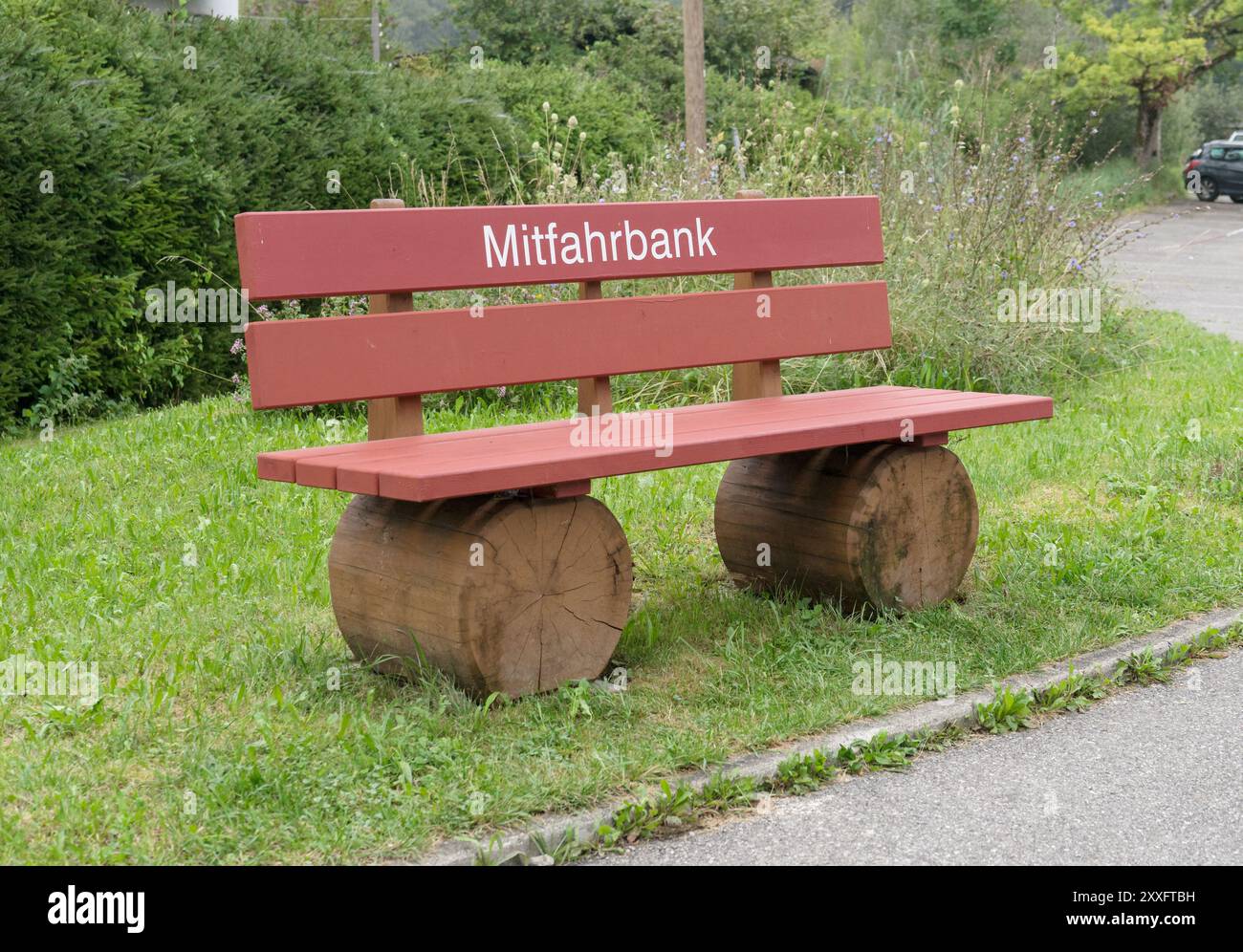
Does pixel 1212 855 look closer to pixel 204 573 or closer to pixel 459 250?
pixel 459 250

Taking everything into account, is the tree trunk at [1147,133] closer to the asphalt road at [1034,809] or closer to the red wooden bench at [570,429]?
the red wooden bench at [570,429]

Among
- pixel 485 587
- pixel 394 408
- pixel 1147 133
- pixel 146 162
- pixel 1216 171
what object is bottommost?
pixel 485 587

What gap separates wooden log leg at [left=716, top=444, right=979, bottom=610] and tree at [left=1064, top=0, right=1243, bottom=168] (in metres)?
30.2

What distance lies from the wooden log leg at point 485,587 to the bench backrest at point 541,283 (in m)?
0.44

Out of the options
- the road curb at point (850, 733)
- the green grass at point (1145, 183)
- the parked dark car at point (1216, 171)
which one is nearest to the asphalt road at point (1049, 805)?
the road curb at point (850, 733)

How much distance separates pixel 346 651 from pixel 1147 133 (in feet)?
110

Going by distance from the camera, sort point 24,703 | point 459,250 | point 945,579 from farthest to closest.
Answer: point 945,579
point 459,250
point 24,703

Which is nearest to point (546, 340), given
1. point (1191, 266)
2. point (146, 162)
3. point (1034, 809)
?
point (1034, 809)

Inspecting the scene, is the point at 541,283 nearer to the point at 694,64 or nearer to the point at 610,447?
the point at 610,447

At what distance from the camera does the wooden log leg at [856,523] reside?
4.57 metres

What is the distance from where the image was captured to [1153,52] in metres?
31.6

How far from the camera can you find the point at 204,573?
195 inches
